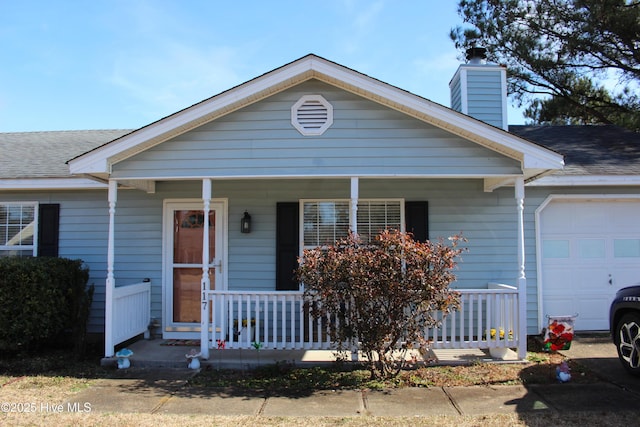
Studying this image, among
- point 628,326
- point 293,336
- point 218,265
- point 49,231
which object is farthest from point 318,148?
point 49,231

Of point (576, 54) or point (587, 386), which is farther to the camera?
point (576, 54)

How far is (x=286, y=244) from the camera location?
24.5 ft

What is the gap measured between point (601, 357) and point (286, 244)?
467 centimetres

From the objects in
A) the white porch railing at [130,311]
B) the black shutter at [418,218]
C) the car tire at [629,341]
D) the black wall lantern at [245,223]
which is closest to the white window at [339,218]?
the black shutter at [418,218]

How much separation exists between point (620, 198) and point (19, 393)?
884 cm

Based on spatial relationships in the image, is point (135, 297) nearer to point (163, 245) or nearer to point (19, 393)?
point (163, 245)

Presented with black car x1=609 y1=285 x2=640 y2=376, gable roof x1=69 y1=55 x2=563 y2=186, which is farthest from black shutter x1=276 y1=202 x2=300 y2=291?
black car x1=609 y1=285 x2=640 y2=376

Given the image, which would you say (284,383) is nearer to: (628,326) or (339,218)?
(339,218)

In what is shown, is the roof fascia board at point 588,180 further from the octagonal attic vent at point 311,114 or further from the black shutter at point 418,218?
the octagonal attic vent at point 311,114

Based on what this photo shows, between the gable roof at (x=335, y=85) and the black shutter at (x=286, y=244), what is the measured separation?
6.25ft

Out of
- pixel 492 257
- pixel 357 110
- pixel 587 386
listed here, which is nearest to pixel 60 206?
pixel 357 110

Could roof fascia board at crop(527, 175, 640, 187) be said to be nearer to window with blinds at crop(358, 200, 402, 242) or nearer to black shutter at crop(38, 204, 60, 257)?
window with blinds at crop(358, 200, 402, 242)

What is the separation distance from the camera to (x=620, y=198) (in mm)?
7691

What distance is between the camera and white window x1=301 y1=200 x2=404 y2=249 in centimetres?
754
